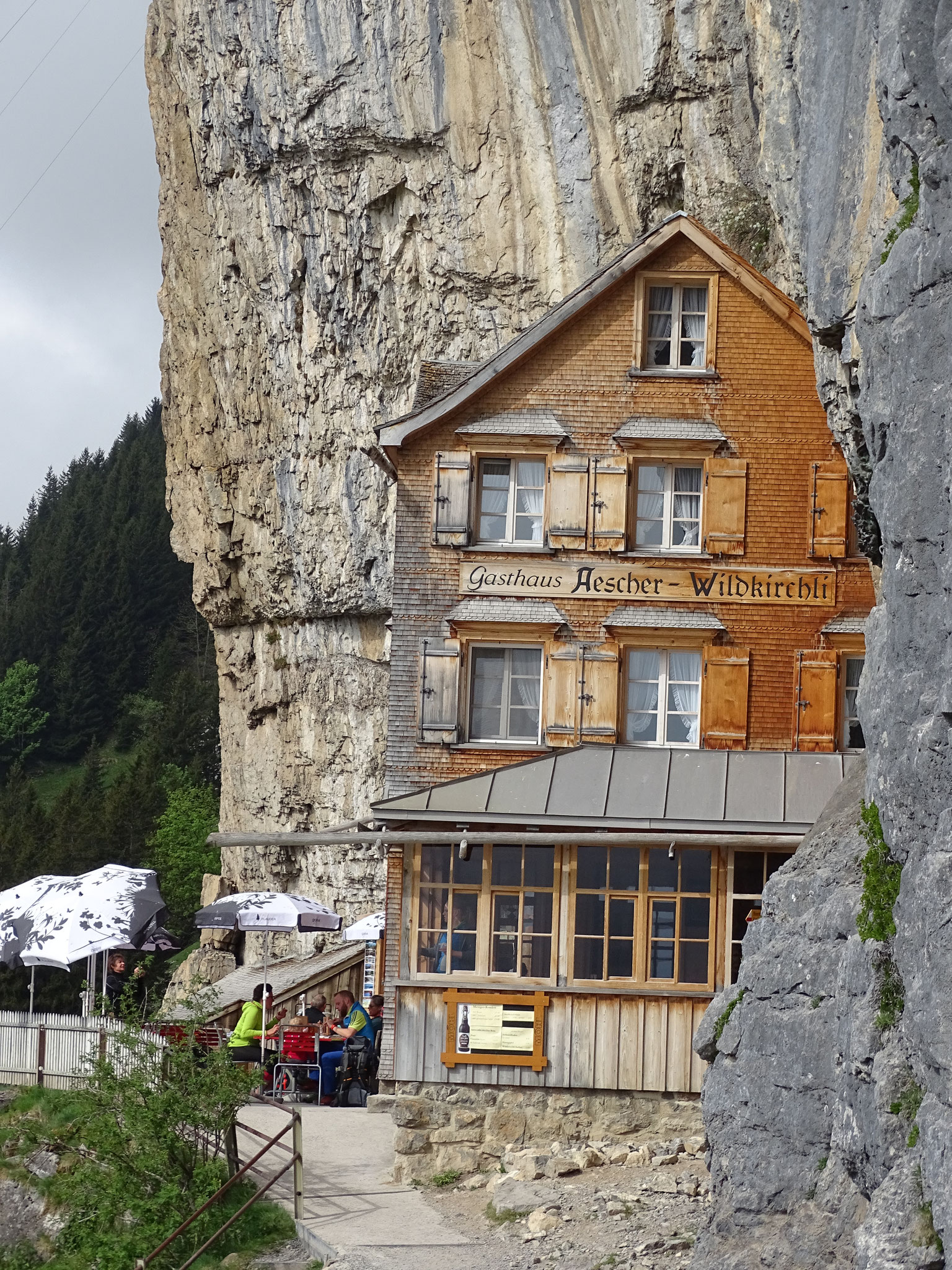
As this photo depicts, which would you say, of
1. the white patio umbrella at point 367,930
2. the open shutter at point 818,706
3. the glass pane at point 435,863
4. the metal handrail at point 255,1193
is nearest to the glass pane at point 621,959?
the glass pane at point 435,863

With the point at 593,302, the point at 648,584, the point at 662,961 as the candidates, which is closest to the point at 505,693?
the point at 648,584

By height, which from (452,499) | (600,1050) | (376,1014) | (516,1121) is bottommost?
(516,1121)

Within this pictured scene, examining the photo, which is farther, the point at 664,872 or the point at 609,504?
the point at 609,504

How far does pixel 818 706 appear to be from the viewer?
61.7 feet

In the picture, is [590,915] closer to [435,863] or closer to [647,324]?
[435,863]

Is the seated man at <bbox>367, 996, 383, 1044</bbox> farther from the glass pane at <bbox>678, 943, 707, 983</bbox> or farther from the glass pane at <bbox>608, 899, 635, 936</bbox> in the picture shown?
the glass pane at <bbox>678, 943, 707, 983</bbox>

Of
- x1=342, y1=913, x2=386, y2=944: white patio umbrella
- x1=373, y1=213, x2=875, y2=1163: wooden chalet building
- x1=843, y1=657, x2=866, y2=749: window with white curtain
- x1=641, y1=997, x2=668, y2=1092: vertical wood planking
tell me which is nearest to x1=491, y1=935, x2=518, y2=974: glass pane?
x1=373, y1=213, x2=875, y2=1163: wooden chalet building

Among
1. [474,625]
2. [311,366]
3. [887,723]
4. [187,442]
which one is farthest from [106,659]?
[887,723]

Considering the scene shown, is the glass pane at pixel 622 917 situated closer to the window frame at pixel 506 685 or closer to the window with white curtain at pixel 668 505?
the window frame at pixel 506 685

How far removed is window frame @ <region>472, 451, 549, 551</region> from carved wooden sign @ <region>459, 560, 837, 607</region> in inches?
11.3

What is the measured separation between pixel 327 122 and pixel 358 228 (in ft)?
7.60

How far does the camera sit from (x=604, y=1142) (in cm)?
1667

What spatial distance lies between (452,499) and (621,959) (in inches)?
231

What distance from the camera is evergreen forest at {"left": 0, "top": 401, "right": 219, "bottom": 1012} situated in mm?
66688
